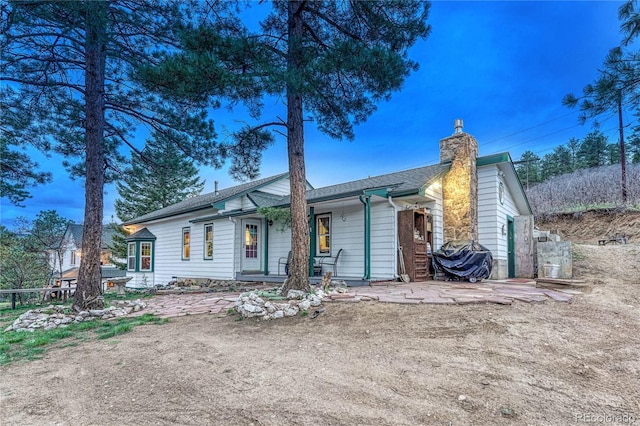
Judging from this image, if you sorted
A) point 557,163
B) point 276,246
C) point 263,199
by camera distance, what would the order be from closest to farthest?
1. point 276,246
2. point 263,199
3. point 557,163

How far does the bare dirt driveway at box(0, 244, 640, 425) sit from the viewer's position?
2363 millimetres

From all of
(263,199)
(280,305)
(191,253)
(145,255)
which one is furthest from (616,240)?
(145,255)

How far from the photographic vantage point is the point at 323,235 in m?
10.5

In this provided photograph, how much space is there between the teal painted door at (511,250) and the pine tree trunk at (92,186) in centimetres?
1144

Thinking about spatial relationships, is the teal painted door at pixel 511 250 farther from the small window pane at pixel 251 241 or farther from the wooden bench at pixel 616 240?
the small window pane at pixel 251 241

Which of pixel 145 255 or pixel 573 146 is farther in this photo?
pixel 573 146

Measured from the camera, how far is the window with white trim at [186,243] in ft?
44.9

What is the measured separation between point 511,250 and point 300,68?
30.6 feet

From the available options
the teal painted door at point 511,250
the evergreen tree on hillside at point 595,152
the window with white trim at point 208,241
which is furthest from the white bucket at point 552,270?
the evergreen tree on hillside at point 595,152

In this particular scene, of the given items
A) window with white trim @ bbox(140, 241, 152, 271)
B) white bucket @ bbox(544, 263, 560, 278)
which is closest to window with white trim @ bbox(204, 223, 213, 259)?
window with white trim @ bbox(140, 241, 152, 271)

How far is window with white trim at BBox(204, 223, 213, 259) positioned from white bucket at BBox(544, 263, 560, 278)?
1075cm

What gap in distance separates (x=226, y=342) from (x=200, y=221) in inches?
373

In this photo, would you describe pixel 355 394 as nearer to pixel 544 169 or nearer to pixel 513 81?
pixel 513 81

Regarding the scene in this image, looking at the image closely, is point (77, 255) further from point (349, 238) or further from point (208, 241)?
point (349, 238)
